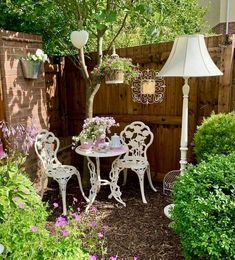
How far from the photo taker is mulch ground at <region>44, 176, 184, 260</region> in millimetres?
2607

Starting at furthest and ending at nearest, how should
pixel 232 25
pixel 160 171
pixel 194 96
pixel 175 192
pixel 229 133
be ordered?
pixel 232 25, pixel 160 171, pixel 194 96, pixel 229 133, pixel 175 192

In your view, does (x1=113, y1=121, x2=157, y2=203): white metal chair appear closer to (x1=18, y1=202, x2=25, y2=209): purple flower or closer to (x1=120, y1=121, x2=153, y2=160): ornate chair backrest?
(x1=120, y1=121, x2=153, y2=160): ornate chair backrest

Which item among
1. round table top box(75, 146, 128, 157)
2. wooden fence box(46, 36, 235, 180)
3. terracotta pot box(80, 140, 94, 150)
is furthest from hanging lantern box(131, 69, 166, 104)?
terracotta pot box(80, 140, 94, 150)

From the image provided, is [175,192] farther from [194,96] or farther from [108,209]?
[194,96]

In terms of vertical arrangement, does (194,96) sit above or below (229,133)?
above

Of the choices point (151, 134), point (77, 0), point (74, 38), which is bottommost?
point (151, 134)

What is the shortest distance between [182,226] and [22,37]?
2.73 m

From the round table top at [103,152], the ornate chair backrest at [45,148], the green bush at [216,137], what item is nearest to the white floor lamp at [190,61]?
the green bush at [216,137]

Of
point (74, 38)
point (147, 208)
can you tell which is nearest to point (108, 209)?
point (147, 208)

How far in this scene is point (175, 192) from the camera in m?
2.27

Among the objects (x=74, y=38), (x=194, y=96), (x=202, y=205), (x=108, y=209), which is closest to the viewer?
(x=202, y=205)

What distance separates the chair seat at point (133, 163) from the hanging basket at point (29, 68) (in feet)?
4.92

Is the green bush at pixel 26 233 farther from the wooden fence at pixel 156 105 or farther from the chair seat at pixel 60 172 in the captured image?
the wooden fence at pixel 156 105

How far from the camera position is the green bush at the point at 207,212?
74.9 inches
